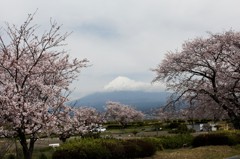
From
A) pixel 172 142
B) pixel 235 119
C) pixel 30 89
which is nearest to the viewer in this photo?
pixel 30 89

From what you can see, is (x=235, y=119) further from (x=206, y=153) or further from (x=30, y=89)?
(x=30, y=89)

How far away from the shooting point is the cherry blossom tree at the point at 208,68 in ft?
83.3

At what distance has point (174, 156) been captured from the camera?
19.1 m

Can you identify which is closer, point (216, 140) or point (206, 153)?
point (206, 153)

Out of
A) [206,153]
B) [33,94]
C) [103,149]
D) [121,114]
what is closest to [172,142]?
[206,153]

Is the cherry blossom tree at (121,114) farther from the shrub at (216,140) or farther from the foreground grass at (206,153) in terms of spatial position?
the foreground grass at (206,153)

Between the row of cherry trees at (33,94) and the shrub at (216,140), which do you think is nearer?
the row of cherry trees at (33,94)

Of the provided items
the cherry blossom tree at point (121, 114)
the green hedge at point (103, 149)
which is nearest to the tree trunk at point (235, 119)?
the green hedge at point (103, 149)

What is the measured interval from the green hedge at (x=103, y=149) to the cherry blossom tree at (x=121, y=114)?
A: 42.2 meters

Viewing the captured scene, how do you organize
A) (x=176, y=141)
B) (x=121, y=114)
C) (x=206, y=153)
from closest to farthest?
(x=206, y=153) < (x=176, y=141) < (x=121, y=114)

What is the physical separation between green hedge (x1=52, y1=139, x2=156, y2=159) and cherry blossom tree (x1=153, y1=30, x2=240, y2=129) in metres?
7.61

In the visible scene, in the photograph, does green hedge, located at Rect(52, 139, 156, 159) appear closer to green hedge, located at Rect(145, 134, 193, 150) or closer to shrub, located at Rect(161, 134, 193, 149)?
green hedge, located at Rect(145, 134, 193, 150)

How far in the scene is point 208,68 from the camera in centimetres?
2755

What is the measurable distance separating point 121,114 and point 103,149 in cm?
4589
